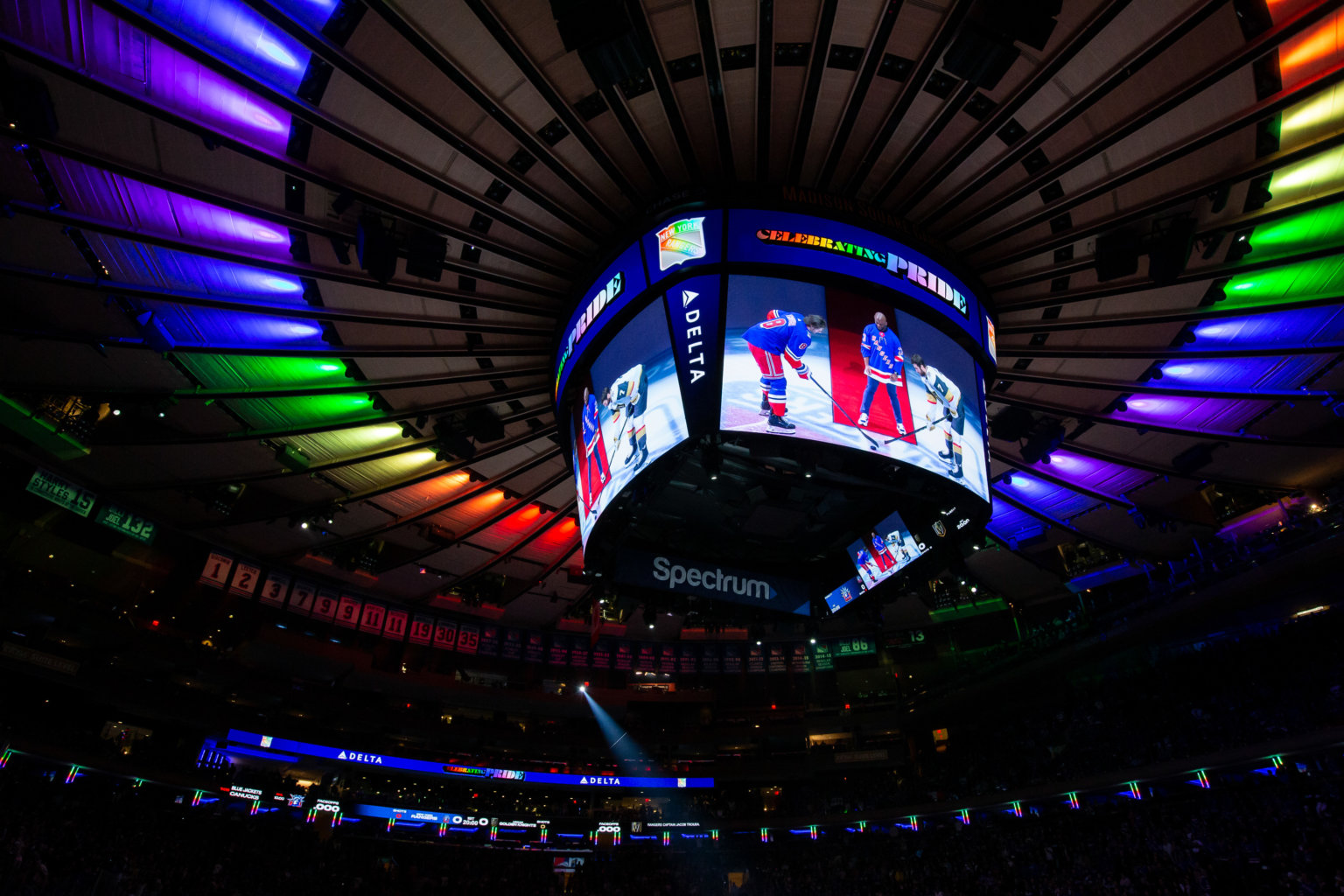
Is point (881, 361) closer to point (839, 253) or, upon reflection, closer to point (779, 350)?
point (779, 350)

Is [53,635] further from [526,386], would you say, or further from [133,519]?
[526,386]

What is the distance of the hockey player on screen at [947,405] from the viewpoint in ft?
37.6

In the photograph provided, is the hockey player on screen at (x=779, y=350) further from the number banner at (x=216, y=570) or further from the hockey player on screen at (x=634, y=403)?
the number banner at (x=216, y=570)

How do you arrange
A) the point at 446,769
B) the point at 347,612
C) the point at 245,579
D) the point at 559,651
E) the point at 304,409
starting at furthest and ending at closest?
the point at 559,651 → the point at 446,769 → the point at 347,612 → the point at 245,579 → the point at 304,409

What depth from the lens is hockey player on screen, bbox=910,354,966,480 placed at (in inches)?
452

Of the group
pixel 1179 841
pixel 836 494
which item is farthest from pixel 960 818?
pixel 836 494

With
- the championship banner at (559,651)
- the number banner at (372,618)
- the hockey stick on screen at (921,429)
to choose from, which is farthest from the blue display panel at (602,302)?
the championship banner at (559,651)

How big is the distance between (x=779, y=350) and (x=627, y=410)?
2.74 m

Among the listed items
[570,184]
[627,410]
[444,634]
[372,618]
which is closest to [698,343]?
[627,410]

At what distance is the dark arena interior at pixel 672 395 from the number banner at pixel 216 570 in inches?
6.1

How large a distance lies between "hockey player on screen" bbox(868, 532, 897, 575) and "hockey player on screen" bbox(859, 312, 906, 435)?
3.14 meters

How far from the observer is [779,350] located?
1107 centimetres

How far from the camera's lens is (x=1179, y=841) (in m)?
21.1

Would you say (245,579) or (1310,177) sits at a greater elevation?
(1310,177)
